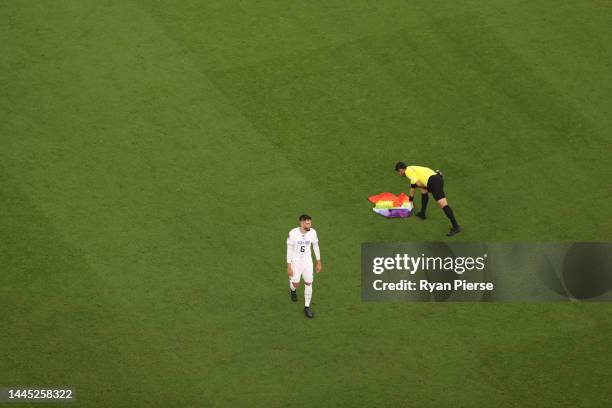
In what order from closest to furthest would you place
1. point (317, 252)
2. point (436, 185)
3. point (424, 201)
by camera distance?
point (317, 252) < point (436, 185) < point (424, 201)

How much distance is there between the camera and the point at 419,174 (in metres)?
22.9

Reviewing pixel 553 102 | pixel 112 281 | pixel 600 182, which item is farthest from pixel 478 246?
pixel 112 281

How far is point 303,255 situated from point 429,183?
349cm

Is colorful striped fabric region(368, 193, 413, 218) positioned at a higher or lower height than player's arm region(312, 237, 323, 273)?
higher

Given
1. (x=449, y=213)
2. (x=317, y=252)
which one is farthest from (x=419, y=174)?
(x=317, y=252)

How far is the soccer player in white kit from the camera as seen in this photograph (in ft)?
67.2

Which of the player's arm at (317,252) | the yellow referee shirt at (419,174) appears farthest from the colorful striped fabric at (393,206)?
the player's arm at (317,252)

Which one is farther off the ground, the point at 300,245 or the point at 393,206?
the point at 393,206

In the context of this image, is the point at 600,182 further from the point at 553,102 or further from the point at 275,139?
the point at 275,139

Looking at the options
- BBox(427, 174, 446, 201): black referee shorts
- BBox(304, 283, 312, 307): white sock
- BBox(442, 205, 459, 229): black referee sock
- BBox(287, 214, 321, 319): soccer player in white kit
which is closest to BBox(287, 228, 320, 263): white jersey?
BBox(287, 214, 321, 319): soccer player in white kit

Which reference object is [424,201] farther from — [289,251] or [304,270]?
[289,251]

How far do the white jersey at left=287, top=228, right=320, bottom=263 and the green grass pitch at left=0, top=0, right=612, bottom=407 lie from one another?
1296 mm

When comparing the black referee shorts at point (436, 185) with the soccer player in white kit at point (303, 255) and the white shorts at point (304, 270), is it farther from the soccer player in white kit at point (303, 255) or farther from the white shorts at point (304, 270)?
the white shorts at point (304, 270)

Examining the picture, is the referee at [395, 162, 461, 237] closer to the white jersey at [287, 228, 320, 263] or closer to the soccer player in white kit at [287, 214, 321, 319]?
the soccer player in white kit at [287, 214, 321, 319]
